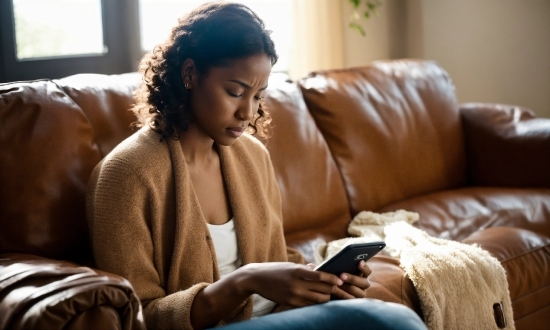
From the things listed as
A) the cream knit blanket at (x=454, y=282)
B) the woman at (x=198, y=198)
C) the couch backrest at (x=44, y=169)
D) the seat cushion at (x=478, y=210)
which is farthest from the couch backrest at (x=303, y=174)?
the couch backrest at (x=44, y=169)

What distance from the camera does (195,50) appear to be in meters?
1.51

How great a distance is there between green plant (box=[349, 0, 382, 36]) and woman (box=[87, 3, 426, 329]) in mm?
2181

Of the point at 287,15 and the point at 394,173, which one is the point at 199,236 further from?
the point at 287,15

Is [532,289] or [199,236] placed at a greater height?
[199,236]

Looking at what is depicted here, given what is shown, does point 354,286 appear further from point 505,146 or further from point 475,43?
point 475,43

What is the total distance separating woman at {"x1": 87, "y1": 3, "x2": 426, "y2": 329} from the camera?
135 centimetres

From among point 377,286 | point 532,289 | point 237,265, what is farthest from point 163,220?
point 532,289

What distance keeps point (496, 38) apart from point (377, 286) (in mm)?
2343

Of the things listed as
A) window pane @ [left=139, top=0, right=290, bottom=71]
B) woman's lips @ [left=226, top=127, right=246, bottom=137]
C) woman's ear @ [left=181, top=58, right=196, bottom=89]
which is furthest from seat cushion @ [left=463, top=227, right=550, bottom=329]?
window pane @ [left=139, top=0, right=290, bottom=71]

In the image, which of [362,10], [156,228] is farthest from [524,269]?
[362,10]

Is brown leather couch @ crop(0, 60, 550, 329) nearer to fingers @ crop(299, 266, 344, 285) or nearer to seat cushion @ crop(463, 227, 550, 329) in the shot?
seat cushion @ crop(463, 227, 550, 329)

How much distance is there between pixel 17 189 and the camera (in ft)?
5.12

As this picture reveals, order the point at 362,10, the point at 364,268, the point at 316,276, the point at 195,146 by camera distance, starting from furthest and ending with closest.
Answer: the point at 362,10, the point at 195,146, the point at 364,268, the point at 316,276

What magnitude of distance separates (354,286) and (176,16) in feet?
6.75
